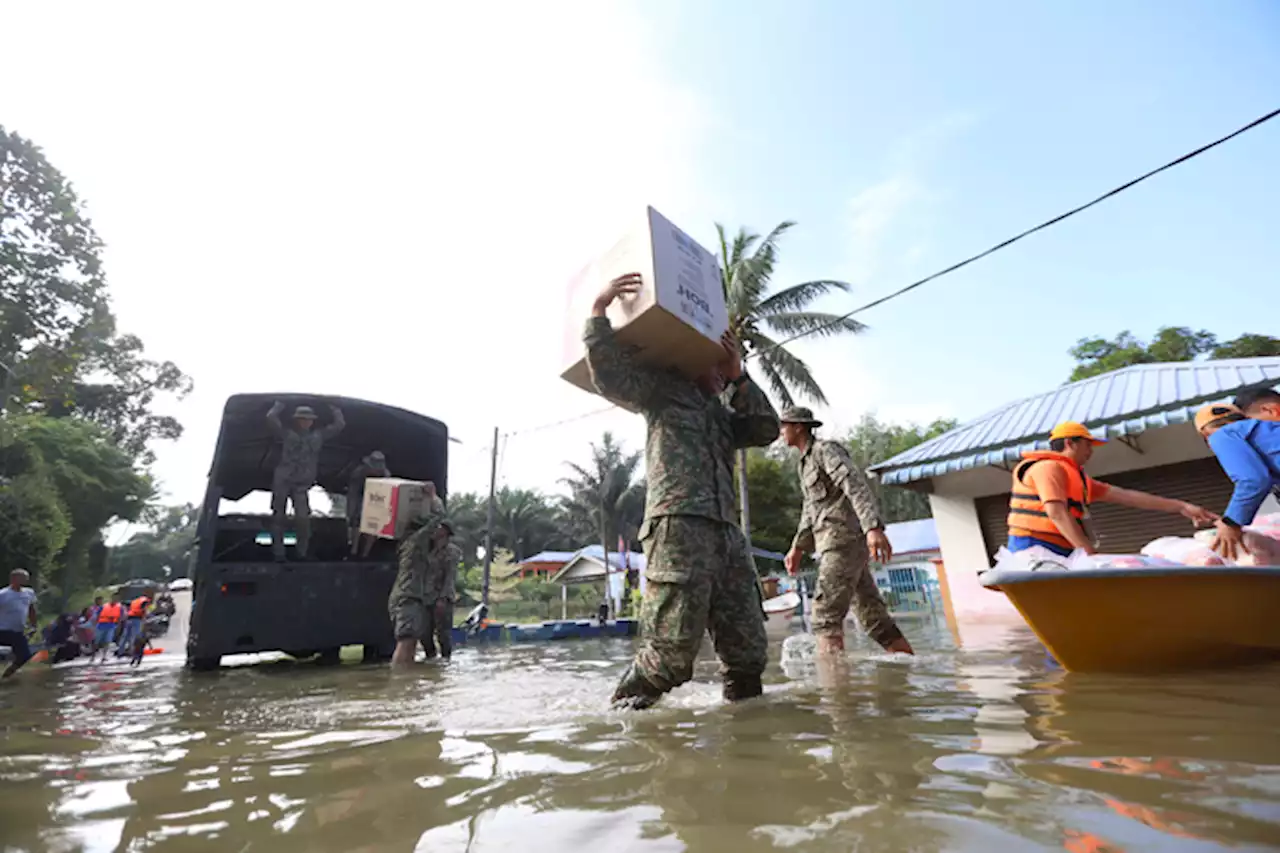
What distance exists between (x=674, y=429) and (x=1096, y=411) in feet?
26.9

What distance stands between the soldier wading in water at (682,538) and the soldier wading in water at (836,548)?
1.96 m

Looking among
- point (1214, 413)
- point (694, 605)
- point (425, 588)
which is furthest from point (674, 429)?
point (425, 588)

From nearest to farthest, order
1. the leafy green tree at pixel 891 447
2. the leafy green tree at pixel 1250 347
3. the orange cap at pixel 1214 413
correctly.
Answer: the orange cap at pixel 1214 413
the leafy green tree at pixel 1250 347
the leafy green tree at pixel 891 447

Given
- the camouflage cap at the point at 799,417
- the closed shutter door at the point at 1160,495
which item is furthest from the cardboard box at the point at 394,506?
the closed shutter door at the point at 1160,495

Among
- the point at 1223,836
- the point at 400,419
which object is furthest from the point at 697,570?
the point at 400,419

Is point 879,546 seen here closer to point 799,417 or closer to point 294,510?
point 799,417

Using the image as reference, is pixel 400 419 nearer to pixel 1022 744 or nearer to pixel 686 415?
pixel 686 415

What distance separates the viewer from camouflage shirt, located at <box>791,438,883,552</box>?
178 inches

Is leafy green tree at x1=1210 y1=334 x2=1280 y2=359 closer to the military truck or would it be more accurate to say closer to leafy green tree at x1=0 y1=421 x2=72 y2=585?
the military truck

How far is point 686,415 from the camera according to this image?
2949 millimetres

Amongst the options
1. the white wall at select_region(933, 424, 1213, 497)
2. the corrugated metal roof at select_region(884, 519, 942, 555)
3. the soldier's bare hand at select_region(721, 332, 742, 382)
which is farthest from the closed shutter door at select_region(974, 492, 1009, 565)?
the corrugated metal roof at select_region(884, 519, 942, 555)

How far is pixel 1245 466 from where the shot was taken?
132 inches

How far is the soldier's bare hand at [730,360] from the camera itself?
10.1 feet

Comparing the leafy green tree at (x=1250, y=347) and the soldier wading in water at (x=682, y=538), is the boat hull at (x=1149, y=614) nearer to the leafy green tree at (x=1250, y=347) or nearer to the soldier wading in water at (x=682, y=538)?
the soldier wading in water at (x=682, y=538)
